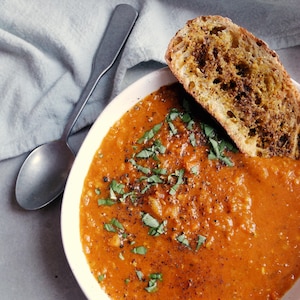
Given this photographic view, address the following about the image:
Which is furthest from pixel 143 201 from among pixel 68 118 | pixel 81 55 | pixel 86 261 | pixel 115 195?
pixel 81 55

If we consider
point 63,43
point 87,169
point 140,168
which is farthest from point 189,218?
point 63,43

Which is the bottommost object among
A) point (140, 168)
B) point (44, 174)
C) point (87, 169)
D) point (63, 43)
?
point (44, 174)

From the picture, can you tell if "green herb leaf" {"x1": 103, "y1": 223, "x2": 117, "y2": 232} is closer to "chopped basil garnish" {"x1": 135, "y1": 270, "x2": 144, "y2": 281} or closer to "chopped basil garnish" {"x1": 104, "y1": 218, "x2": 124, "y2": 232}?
"chopped basil garnish" {"x1": 104, "y1": 218, "x2": 124, "y2": 232}

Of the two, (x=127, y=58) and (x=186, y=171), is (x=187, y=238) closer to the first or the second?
(x=186, y=171)

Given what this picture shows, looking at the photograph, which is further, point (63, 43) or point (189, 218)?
point (63, 43)

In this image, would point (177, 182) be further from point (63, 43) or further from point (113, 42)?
point (63, 43)
